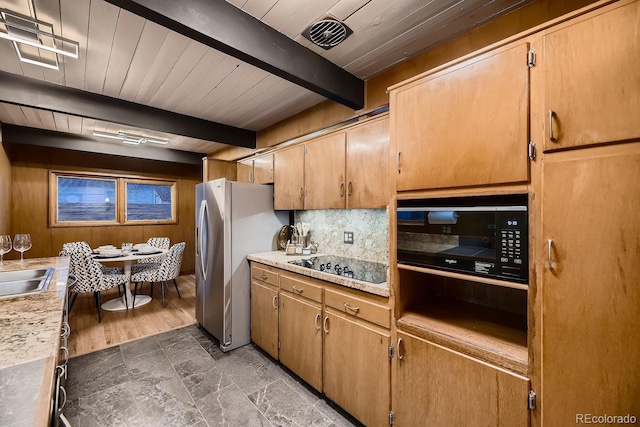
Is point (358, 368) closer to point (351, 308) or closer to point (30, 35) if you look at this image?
point (351, 308)

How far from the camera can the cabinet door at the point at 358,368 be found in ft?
5.35

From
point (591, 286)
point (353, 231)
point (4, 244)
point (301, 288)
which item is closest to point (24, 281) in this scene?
point (4, 244)

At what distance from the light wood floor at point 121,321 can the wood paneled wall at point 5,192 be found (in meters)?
1.40

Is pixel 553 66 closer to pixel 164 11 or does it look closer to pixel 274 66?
pixel 274 66

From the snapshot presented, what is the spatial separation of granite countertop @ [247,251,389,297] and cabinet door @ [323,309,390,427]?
229 millimetres

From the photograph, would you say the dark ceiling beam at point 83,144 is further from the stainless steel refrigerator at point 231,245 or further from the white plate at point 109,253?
the stainless steel refrigerator at point 231,245

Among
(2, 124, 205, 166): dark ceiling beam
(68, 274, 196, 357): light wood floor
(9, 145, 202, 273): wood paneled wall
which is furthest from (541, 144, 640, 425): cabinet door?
(9, 145, 202, 273): wood paneled wall

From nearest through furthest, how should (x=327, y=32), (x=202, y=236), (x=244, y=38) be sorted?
(x=244, y=38) → (x=327, y=32) → (x=202, y=236)

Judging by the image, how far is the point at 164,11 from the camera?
124 centimetres

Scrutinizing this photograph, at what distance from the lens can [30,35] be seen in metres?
1.69

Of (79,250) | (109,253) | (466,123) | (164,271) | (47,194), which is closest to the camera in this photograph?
(466,123)

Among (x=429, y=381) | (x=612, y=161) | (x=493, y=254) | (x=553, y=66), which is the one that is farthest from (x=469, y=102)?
(x=429, y=381)

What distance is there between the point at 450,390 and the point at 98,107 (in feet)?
11.3

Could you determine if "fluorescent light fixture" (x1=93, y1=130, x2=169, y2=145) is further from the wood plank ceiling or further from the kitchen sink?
the kitchen sink
